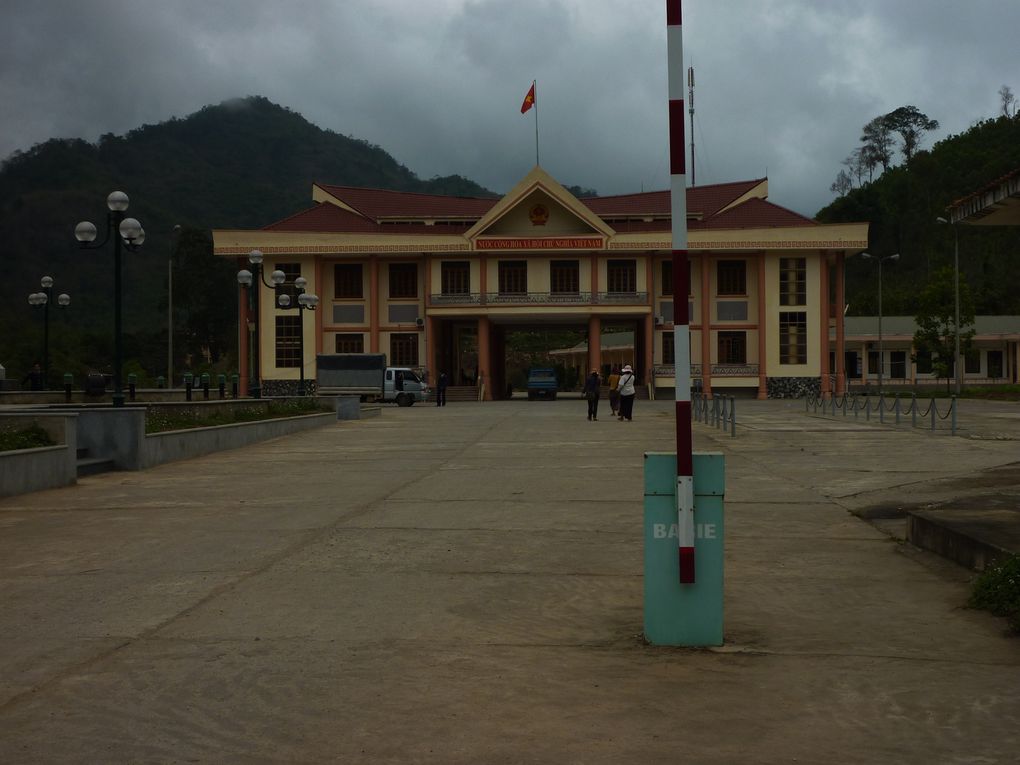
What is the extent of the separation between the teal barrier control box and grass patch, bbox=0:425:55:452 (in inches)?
393

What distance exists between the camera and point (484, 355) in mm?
55688

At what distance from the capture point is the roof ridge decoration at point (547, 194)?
5466 centimetres

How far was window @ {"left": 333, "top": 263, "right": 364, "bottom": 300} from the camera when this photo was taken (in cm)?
5716

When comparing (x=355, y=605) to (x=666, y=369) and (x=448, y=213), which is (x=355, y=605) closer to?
(x=666, y=369)

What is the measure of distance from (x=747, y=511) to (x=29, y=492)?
28.3ft

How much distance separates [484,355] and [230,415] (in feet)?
108

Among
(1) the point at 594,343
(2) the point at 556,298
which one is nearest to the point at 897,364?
(1) the point at 594,343

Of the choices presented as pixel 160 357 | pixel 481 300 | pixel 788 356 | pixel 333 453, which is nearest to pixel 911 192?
pixel 788 356

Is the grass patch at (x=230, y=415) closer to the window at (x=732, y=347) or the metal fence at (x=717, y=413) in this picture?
the metal fence at (x=717, y=413)

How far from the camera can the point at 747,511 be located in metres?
10.9

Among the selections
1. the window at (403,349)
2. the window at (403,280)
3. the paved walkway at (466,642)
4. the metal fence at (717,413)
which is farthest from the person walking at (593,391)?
the window at (403,280)

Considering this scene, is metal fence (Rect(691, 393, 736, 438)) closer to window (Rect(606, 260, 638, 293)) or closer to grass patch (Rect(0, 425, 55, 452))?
grass patch (Rect(0, 425, 55, 452))

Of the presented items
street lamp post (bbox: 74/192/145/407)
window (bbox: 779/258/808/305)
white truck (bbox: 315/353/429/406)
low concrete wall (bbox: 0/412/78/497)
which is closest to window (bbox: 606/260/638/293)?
window (bbox: 779/258/808/305)

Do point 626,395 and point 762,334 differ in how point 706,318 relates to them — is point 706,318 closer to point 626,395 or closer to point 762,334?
point 762,334
